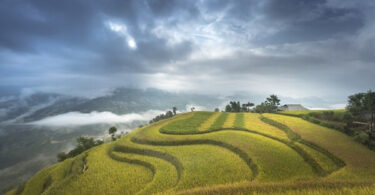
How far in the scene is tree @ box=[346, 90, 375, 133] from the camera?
28.9 meters

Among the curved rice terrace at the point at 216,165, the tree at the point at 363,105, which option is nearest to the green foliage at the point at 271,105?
the tree at the point at 363,105

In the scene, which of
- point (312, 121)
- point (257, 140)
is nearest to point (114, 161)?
point (257, 140)

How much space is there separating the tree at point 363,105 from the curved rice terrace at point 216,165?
1328 cm

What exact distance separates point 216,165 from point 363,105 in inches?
1492

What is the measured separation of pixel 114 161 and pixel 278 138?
27.5 meters

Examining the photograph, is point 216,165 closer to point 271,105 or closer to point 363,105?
point 363,105

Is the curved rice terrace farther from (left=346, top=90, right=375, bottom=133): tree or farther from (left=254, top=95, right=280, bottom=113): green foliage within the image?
(left=254, top=95, right=280, bottom=113): green foliage

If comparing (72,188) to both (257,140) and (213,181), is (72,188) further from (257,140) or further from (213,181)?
(257,140)

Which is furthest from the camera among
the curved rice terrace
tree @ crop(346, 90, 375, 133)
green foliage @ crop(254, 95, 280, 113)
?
green foliage @ crop(254, 95, 280, 113)

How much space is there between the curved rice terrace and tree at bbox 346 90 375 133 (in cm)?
1328

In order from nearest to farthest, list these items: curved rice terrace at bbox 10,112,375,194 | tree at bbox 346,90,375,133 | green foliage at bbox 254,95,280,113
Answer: curved rice terrace at bbox 10,112,375,194, tree at bbox 346,90,375,133, green foliage at bbox 254,95,280,113

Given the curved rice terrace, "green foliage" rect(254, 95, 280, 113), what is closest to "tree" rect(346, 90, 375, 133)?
the curved rice terrace

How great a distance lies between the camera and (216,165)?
17.1 m

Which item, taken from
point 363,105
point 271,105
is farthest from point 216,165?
point 271,105
